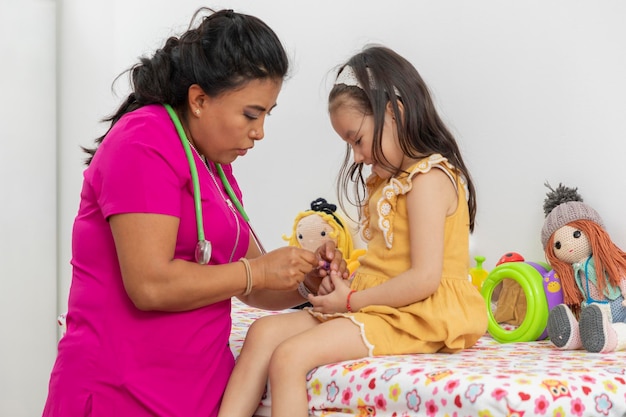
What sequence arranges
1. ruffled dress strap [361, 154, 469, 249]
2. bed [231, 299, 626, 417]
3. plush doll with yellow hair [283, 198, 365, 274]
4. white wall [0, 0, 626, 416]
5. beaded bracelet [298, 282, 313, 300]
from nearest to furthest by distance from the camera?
bed [231, 299, 626, 417] → ruffled dress strap [361, 154, 469, 249] → beaded bracelet [298, 282, 313, 300] → white wall [0, 0, 626, 416] → plush doll with yellow hair [283, 198, 365, 274]

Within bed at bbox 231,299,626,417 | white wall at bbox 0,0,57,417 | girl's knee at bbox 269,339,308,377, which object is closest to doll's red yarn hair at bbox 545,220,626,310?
bed at bbox 231,299,626,417

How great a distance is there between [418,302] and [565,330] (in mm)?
314

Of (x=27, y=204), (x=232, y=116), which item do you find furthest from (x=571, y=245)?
(x=27, y=204)

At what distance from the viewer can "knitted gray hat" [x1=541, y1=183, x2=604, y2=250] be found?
6.03 ft

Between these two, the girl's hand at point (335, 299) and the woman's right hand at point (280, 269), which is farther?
the girl's hand at point (335, 299)

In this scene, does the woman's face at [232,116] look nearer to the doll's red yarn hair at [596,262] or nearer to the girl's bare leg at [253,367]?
the girl's bare leg at [253,367]

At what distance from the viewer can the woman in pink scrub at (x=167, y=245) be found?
136cm

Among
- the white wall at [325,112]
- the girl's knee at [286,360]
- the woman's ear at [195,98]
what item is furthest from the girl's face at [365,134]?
the white wall at [325,112]

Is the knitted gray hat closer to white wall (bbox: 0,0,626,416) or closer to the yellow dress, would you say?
white wall (bbox: 0,0,626,416)

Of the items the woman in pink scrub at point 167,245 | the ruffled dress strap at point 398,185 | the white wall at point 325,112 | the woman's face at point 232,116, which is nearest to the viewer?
the woman in pink scrub at point 167,245

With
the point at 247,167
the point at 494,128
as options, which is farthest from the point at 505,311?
the point at 247,167

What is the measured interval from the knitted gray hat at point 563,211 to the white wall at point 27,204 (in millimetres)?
2104

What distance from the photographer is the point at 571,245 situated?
5.95ft

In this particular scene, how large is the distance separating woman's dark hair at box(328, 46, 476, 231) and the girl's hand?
245mm
